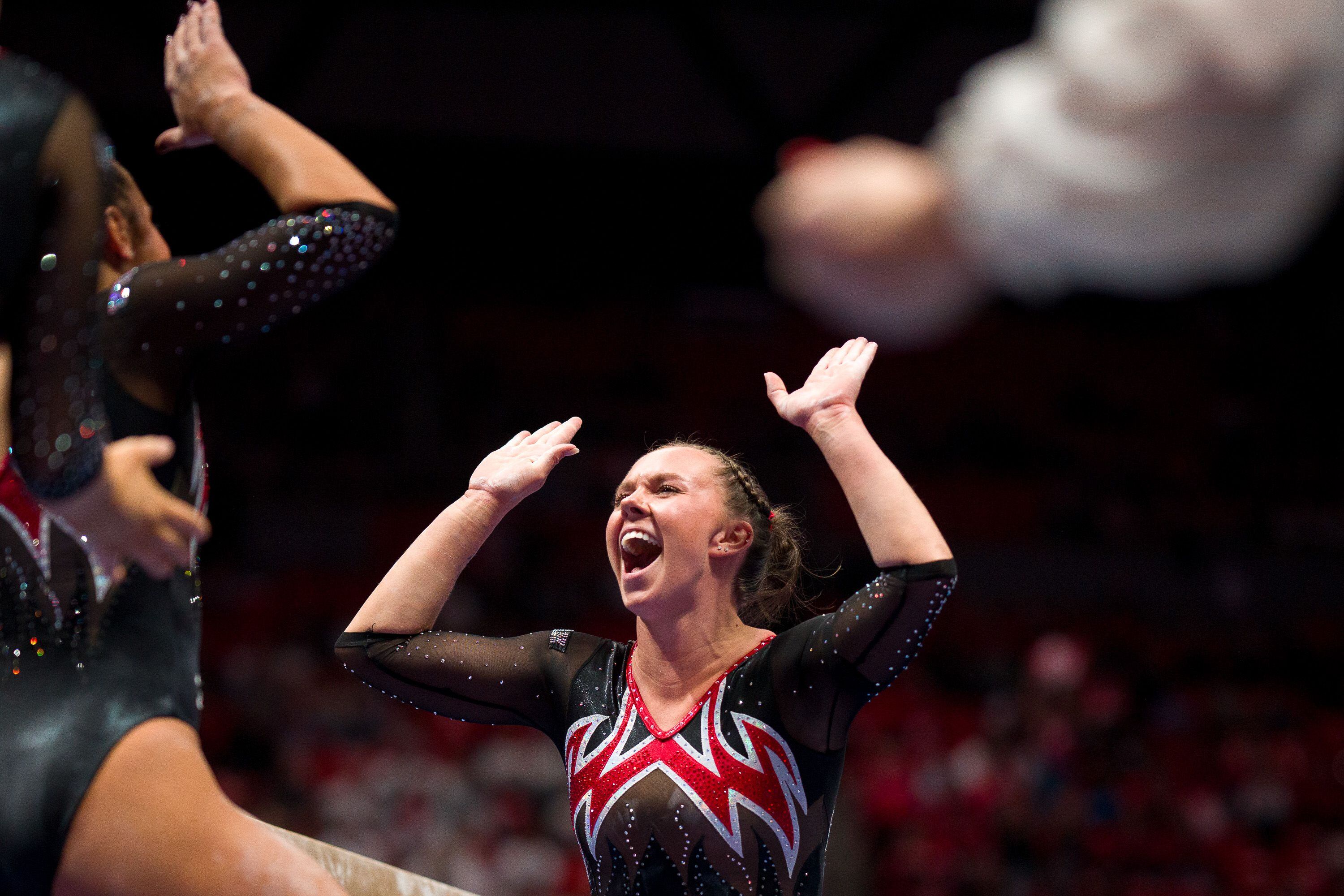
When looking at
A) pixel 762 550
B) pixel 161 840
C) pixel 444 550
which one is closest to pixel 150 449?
pixel 161 840

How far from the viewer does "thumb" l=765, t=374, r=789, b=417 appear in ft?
7.88

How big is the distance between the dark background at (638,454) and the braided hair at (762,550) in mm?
3039

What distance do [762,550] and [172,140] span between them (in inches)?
53.7

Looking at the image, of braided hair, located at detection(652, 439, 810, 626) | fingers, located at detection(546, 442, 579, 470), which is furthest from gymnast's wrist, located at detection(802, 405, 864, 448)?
fingers, located at detection(546, 442, 579, 470)

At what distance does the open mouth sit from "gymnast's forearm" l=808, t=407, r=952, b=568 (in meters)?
0.47

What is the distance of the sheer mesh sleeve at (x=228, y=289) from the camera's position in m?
1.84

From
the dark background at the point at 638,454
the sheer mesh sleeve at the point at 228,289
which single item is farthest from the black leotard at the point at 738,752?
the dark background at the point at 638,454

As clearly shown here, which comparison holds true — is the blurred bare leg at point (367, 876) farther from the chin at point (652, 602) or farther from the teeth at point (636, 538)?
the teeth at point (636, 538)

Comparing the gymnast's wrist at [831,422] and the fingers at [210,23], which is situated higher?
the fingers at [210,23]

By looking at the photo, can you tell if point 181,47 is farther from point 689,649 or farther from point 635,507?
point 689,649

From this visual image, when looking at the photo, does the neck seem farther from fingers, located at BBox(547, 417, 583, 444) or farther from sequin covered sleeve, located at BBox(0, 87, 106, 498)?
sequin covered sleeve, located at BBox(0, 87, 106, 498)

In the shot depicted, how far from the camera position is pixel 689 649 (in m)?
2.53

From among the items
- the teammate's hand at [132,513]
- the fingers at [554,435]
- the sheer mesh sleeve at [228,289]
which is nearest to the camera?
the teammate's hand at [132,513]

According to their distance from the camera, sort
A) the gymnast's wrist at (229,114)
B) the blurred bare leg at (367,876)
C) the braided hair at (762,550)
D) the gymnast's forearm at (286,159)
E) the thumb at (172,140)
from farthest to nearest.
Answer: the braided hair at (762,550) < the blurred bare leg at (367,876) < the thumb at (172,140) < the gymnast's wrist at (229,114) < the gymnast's forearm at (286,159)
